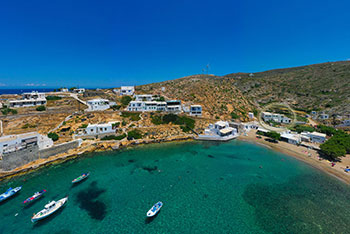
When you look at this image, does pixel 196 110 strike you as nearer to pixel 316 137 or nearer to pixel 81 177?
pixel 316 137

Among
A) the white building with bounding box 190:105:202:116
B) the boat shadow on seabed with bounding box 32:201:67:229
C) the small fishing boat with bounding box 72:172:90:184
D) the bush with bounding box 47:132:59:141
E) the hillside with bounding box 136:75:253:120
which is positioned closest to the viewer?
the boat shadow on seabed with bounding box 32:201:67:229

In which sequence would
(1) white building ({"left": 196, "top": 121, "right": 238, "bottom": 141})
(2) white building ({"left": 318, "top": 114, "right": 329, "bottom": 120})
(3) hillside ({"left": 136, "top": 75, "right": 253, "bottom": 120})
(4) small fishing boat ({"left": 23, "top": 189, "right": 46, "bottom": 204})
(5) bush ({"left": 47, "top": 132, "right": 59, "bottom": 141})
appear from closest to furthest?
(4) small fishing boat ({"left": 23, "top": 189, "right": 46, "bottom": 204}) < (5) bush ({"left": 47, "top": 132, "right": 59, "bottom": 141}) < (1) white building ({"left": 196, "top": 121, "right": 238, "bottom": 141}) < (2) white building ({"left": 318, "top": 114, "right": 329, "bottom": 120}) < (3) hillside ({"left": 136, "top": 75, "right": 253, "bottom": 120})

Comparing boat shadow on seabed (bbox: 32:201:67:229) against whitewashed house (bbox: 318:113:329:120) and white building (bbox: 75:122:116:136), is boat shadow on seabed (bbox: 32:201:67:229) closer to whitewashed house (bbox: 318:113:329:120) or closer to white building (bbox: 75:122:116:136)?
white building (bbox: 75:122:116:136)

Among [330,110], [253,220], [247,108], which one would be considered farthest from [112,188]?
[330,110]

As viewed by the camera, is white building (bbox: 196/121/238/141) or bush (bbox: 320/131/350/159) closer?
bush (bbox: 320/131/350/159)

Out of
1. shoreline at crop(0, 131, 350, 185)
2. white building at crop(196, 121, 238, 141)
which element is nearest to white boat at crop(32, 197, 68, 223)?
shoreline at crop(0, 131, 350, 185)

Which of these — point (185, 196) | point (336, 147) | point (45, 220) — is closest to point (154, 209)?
point (185, 196)
